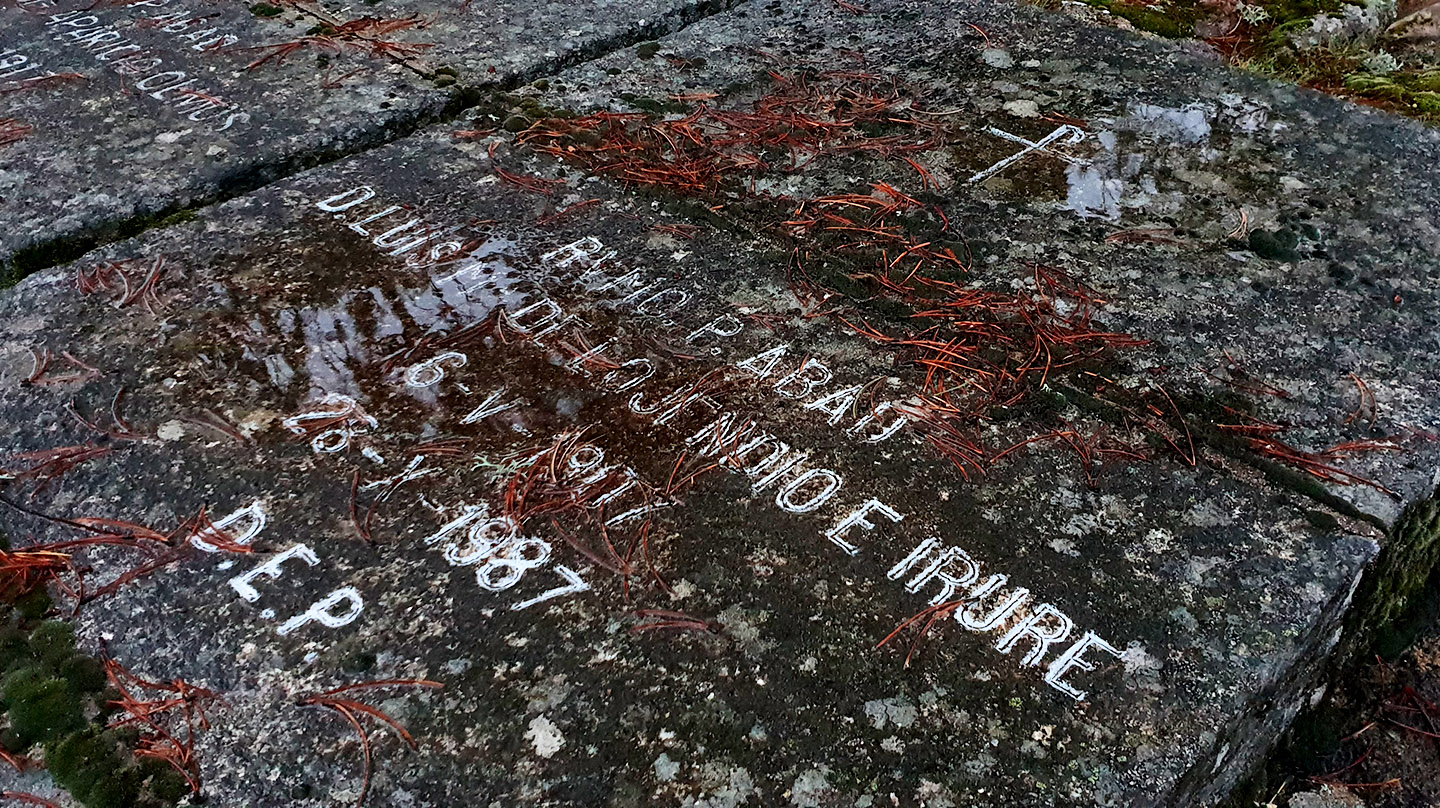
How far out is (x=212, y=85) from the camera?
2.83 meters

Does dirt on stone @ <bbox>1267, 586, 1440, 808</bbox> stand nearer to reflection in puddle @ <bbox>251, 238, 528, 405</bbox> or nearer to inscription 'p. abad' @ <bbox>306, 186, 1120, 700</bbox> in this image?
inscription 'p. abad' @ <bbox>306, 186, 1120, 700</bbox>

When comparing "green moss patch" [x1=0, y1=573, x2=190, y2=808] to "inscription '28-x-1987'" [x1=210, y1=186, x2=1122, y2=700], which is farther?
"inscription '28-x-1987'" [x1=210, y1=186, x2=1122, y2=700]

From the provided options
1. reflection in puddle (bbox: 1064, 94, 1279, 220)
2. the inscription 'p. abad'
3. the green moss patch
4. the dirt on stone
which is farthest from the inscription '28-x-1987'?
reflection in puddle (bbox: 1064, 94, 1279, 220)

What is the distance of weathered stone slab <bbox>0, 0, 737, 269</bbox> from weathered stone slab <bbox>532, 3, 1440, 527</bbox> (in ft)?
1.08

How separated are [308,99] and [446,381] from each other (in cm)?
135

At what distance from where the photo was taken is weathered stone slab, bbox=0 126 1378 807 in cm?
133

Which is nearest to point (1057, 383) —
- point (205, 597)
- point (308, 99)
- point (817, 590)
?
point (817, 590)

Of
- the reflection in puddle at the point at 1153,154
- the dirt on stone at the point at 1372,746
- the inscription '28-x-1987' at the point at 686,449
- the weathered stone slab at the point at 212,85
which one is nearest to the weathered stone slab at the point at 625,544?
the inscription '28-x-1987' at the point at 686,449

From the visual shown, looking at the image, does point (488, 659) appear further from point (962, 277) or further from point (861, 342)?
point (962, 277)

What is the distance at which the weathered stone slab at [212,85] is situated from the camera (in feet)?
7.82

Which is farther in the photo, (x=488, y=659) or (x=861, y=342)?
(x=861, y=342)

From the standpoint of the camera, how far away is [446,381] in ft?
6.24

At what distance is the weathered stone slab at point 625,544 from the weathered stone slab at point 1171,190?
20 cm

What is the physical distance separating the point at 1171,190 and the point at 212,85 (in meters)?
2.71
